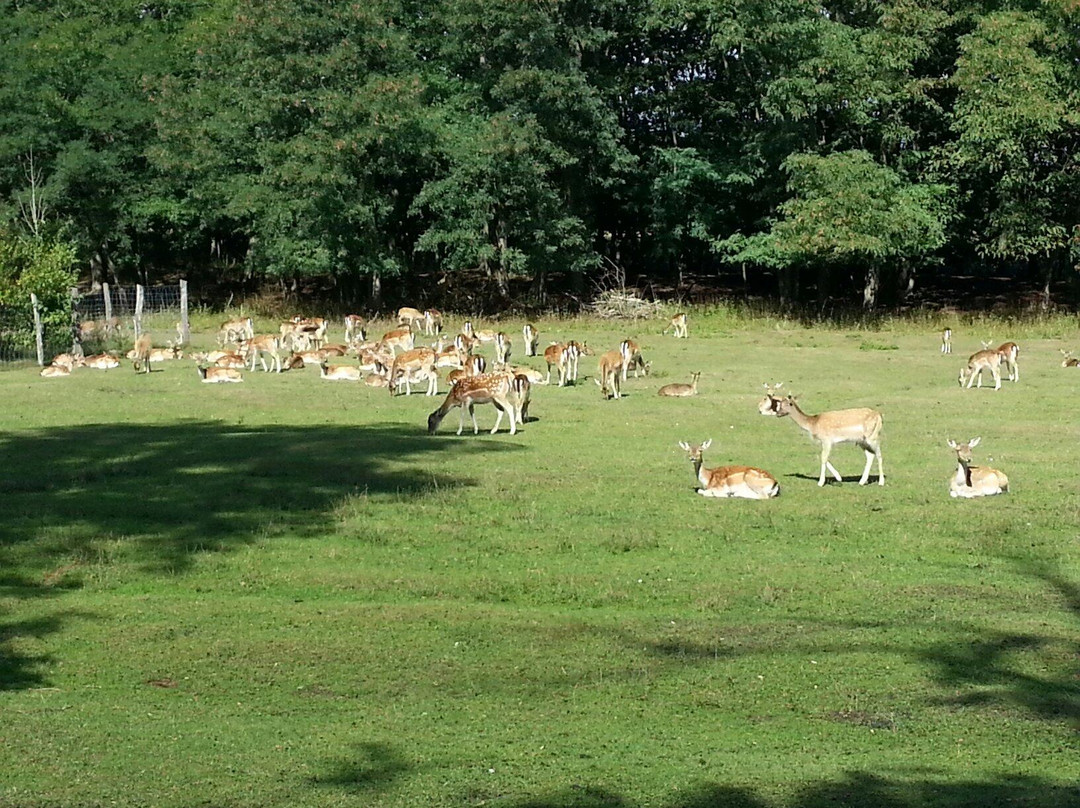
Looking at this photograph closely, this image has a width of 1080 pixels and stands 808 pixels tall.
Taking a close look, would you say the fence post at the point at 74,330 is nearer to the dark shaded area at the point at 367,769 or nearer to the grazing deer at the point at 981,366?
the grazing deer at the point at 981,366

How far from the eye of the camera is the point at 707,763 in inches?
319

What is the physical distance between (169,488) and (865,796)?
10902 millimetres

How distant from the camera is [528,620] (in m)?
11.6

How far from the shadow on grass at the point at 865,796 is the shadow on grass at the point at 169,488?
4560 mm

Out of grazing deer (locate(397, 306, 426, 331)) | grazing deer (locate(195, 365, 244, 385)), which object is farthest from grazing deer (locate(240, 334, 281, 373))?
grazing deer (locate(397, 306, 426, 331))

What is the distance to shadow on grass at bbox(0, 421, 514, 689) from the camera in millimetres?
13434

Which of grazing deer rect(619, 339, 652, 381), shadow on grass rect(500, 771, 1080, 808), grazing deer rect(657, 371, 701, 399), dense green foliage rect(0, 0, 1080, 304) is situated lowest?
shadow on grass rect(500, 771, 1080, 808)

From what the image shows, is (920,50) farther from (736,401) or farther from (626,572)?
(626,572)

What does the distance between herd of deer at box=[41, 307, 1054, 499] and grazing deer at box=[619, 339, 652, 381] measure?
37mm

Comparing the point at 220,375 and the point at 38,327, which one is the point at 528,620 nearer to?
the point at 220,375

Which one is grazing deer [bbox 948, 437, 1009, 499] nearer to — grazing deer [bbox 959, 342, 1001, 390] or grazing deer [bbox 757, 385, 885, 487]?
grazing deer [bbox 757, 385, 885, 487]

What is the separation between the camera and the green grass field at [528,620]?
314 inches

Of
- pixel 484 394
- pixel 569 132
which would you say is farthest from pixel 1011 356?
pixel 569 132

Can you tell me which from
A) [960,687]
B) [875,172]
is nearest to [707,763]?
[960,687]
